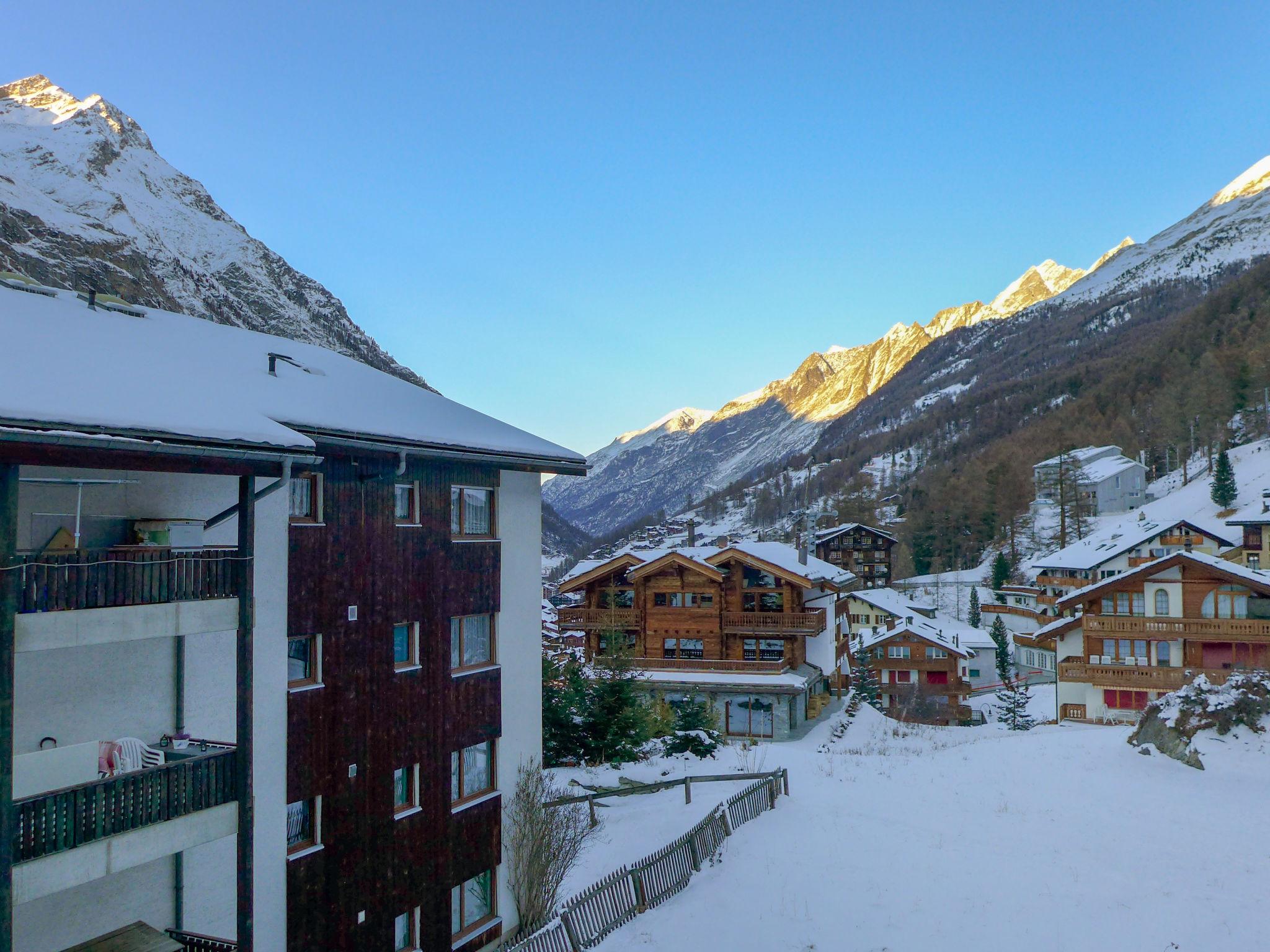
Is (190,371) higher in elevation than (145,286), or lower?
lower

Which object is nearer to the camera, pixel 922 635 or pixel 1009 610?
pixel 922 635

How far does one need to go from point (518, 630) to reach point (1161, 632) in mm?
34355

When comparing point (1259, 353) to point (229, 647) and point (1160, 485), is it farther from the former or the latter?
point (229, 647)

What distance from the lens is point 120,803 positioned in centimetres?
878

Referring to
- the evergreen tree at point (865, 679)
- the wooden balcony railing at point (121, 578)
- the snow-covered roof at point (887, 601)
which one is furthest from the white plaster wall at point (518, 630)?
the snow-covered roof at point (887, 601)

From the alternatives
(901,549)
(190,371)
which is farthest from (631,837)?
(901,549)

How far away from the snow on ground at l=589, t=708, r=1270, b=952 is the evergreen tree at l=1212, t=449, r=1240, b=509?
60209mm

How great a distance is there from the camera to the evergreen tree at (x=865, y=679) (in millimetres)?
52125

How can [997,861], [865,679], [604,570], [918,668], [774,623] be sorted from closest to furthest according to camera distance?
[997,861]
[774,623]
[604,570]
[865,679]
[918,668]

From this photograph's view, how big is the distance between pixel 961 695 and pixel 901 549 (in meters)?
59.5

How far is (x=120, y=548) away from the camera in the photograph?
29.7 feet

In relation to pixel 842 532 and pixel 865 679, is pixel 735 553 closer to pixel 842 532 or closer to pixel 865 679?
pixel 865 679

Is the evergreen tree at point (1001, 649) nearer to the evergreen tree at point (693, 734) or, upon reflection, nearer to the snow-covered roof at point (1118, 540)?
the snow-covered roof at point (1118, 540)

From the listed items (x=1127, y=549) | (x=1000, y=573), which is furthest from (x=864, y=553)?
(x=1127, y=549)
